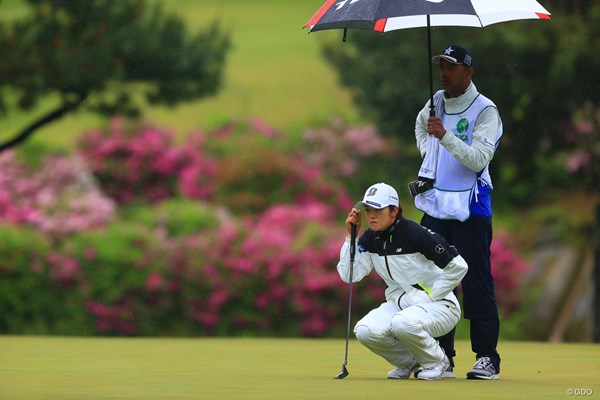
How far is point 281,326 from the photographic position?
536 inches

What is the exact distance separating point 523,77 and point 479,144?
7076 millimetres

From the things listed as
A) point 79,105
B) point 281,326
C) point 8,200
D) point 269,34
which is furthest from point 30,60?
point 269,34

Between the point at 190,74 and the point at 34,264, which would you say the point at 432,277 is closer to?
the point at 34,264

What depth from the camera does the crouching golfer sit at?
6.78m

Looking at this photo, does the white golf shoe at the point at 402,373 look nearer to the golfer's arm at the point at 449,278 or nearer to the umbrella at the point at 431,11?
the golfer's arm at the point at 449,278

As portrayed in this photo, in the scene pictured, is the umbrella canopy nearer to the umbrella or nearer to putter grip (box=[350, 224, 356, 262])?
the umbrella

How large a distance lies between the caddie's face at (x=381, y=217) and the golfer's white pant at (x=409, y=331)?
435mm

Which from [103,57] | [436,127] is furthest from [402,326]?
[103,57]

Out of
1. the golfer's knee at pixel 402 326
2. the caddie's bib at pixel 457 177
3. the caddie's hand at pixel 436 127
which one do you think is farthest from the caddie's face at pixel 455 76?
the golfer's knee at pixel 402 326

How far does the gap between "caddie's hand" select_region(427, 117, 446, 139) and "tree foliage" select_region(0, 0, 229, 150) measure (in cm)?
794

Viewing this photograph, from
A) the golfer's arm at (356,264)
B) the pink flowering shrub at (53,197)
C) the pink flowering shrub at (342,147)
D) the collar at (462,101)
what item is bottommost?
the pink flowering shrub at (53,197)

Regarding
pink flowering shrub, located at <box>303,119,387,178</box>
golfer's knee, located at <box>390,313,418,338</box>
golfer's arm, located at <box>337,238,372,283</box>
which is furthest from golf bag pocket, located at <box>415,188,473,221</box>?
pink flowering shrub, located at <box>303,119,387,178</box>

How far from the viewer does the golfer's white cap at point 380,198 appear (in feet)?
22.4

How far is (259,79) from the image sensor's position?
73.5 ft
